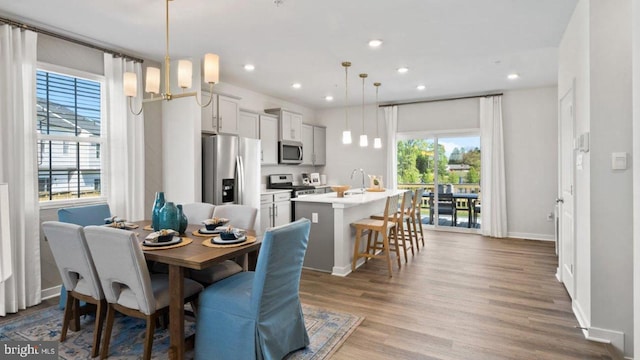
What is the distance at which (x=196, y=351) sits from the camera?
7.07 feet

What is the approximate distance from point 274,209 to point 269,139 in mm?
1306

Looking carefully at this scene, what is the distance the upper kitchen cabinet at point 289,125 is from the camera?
6.36 meters

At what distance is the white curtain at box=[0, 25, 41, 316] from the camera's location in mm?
2965

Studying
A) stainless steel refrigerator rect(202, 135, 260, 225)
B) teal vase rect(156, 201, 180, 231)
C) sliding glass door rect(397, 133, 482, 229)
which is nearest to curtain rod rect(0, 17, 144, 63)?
stainless steel refrigerator rect(202, 135, 260, 225)

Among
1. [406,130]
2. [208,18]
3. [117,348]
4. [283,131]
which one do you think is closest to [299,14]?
[208,18]

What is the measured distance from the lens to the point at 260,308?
1993 millimetres

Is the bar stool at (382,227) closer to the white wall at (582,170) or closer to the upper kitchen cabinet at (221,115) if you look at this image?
the white wall at (582,170)

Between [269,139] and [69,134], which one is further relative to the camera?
[269,139]

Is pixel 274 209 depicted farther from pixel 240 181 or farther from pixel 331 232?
pixel 331 232

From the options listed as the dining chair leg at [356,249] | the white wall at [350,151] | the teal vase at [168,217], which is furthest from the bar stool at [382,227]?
the white wall at [350,151]

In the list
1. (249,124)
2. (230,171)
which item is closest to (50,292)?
(230,171)

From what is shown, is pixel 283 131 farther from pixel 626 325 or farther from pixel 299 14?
pixel 626 325

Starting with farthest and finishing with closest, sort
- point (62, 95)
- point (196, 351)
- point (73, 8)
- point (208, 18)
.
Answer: point (62, 95) < point (208, 18) < point (73, 8) < point (196, 351)

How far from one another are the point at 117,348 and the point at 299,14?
300 centimetres
